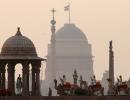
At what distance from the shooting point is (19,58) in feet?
361

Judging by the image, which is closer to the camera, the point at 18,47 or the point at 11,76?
the point at 18,47

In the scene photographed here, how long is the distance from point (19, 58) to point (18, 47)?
143 centimetres

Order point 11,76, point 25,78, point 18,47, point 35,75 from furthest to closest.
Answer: point 11,76 < point 35,75 < point 18,47 < point 25,78

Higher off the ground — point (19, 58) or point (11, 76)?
point (19, 58)

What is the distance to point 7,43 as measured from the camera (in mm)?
111688

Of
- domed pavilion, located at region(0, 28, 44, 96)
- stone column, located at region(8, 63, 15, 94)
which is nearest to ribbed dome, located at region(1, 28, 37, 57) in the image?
domed pavilion, located at region(0, 28, 44, 96)

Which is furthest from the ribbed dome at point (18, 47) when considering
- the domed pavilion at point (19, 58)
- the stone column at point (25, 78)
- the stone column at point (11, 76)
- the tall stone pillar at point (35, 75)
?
the stone column at point (25, 78)

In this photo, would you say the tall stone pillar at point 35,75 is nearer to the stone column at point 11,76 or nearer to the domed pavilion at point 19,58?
the domed pavilion at point 19,58

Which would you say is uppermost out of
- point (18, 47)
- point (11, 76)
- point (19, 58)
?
point (18, 47)

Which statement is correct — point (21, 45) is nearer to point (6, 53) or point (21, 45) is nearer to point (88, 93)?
point (6, 53)

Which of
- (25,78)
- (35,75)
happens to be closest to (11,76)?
(35,75)

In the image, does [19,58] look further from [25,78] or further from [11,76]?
[11,76]

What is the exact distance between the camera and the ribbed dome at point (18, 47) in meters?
111

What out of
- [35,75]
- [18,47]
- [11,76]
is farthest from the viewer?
[11,76]
